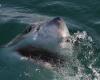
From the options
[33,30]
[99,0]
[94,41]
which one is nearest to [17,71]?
[33,30]

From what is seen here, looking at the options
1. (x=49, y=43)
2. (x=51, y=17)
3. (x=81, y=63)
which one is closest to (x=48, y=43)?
(x=49, y=43)

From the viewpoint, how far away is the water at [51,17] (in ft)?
12.4

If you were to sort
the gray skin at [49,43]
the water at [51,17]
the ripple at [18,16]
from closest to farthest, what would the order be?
the gray skin at [49,43] < the water at [51,17] < the ripple at [18,16]

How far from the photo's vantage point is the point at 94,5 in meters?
7.10

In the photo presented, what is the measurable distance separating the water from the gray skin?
13 cm

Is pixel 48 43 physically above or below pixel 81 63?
above

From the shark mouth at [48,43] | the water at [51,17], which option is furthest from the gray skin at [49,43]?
the water at [51,17]

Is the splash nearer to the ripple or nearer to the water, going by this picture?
the water

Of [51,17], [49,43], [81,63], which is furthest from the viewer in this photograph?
[51,17]

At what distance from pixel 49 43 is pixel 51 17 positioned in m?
2.82

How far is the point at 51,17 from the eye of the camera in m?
6.34

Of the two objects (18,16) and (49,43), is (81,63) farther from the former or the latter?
(18,16)

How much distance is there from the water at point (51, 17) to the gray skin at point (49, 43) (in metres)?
0.13

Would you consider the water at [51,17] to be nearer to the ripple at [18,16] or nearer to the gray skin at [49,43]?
the ripple at [18,16]
